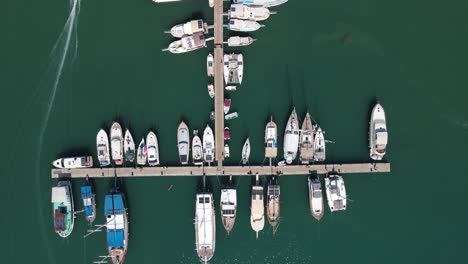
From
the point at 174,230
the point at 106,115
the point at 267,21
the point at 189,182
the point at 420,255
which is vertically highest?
the point at 267,21

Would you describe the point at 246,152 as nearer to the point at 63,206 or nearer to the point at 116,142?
the point at 116,142

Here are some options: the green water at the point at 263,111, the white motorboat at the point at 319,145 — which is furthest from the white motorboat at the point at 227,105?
the white motorboat at the point at 319,145

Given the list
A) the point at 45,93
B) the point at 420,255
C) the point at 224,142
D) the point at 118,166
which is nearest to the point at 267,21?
the point at 224,142

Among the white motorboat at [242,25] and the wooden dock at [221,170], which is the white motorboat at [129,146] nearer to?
the wooden dock at [221,170]

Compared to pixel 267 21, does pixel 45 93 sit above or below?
below

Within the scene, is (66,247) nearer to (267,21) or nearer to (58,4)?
(58,4)

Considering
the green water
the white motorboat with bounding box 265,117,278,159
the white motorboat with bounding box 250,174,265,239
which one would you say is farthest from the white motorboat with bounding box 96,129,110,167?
the white motorboat with bounding box 265,117,278,159

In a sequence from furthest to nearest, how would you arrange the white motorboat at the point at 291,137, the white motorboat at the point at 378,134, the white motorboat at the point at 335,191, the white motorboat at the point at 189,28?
the white motorboat at the point at 291,137 < the white motorboat at the point at 335,191 < the white motorboat at the point at 378,134 < the white motorboat at the point at 189,28
